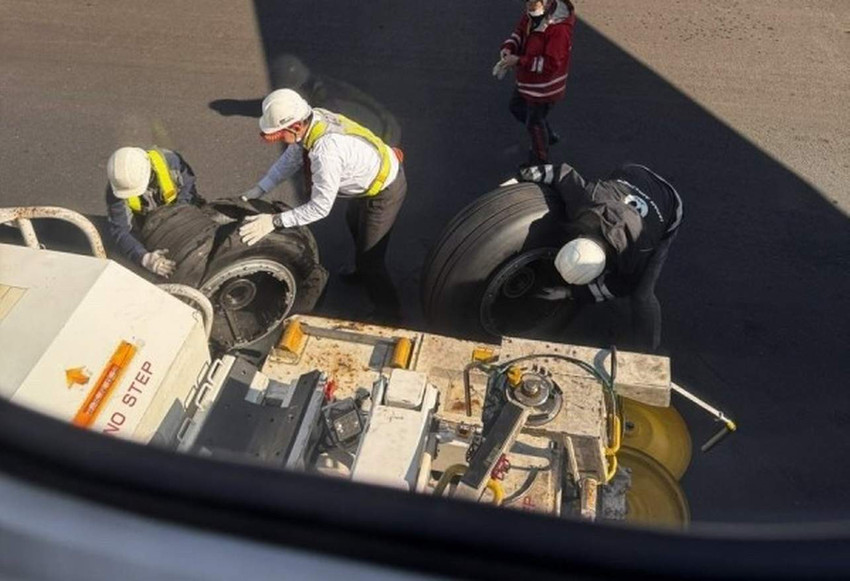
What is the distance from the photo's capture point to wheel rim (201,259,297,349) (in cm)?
430

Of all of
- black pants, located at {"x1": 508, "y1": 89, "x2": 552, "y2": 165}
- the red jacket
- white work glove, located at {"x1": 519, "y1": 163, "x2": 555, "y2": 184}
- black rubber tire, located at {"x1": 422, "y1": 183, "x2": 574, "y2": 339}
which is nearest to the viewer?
black rubber tire, located at {"x1": 422, "y1": 183, "x2": 574, "y2": 339}

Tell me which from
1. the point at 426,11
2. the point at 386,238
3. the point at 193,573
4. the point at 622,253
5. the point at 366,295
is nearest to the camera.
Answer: the point at 193,573

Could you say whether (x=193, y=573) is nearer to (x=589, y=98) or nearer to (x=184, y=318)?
(x=184, y=318)

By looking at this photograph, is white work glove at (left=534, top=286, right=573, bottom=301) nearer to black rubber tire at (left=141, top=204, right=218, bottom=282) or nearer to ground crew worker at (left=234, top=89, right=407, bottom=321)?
ground crew worker at (left=234, top=89, right=407, bottom=321)

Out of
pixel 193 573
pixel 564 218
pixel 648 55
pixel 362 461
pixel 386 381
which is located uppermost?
pixel 648 55

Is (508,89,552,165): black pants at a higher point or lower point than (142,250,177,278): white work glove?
higher

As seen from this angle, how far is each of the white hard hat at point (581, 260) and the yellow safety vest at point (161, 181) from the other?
1986mm

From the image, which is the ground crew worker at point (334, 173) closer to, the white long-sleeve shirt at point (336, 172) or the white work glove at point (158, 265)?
the white long-sleeve shirt at point (336, 172)

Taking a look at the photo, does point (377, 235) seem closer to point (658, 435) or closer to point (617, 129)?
point (658, 435)

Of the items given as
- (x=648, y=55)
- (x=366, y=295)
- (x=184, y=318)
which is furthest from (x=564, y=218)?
(x=648, y=55)

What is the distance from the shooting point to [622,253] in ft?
13.4

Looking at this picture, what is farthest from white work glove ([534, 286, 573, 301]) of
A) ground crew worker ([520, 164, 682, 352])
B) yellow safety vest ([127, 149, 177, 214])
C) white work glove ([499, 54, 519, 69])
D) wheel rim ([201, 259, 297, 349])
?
yellow safety vest ([127, 149, 177, 214])

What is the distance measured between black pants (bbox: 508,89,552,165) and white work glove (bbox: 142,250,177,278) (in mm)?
2579

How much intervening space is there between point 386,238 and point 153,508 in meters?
3.58
